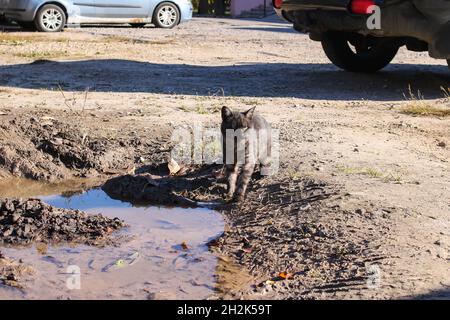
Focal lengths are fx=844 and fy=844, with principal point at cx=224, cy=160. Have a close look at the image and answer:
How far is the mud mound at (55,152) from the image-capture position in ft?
25.6

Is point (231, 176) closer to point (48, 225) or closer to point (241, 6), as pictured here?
point (48, 225)

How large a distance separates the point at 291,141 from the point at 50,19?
11619mm

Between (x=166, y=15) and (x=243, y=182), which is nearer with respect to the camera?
(x=243, y=182)

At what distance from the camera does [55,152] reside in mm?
8008

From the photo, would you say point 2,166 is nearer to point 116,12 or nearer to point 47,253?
point 47,253

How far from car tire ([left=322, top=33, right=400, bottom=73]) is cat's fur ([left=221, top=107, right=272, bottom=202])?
521 cm

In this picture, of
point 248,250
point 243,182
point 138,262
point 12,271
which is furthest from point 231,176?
point 12,271

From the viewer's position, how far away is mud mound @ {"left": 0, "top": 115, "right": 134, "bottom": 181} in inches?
307

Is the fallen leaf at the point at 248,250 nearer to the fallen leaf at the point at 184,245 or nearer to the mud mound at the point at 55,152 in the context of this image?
→ the fallen leaf at the point at 184,245

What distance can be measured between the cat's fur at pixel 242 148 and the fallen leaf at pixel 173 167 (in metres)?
0.60

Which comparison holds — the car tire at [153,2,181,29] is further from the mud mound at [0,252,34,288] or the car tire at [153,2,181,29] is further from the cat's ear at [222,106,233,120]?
the mud mound at [0,252,34,288]

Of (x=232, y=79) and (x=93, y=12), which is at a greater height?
(x=93, y=12)

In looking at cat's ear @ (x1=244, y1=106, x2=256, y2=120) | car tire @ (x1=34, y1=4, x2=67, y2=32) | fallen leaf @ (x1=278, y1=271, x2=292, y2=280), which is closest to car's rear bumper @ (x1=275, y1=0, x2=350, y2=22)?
cat's ear @ (x1=244, y1=106, x2=256, y2=120)

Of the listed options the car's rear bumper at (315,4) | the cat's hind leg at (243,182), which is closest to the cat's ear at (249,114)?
the cat's hind leg at (243,182)
